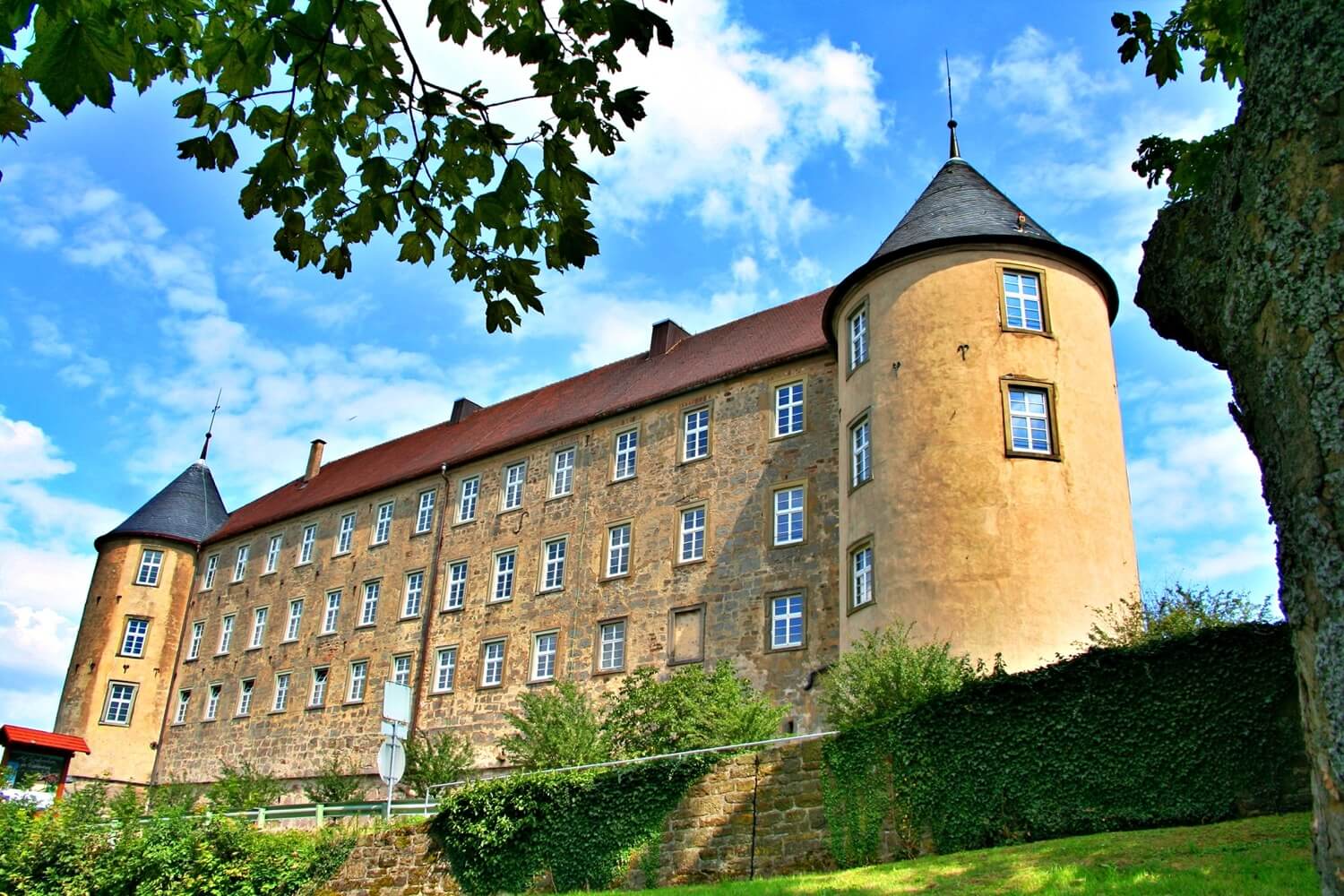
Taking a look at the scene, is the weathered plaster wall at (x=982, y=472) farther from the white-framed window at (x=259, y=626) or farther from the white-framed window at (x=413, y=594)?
the white-framed window at (x=259, y=626)

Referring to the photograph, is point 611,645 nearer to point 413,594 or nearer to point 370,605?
point 413,594

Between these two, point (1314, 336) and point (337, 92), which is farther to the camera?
point (337, 92)

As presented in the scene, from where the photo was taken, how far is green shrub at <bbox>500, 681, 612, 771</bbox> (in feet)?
66.8

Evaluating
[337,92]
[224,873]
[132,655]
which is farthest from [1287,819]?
[132,655]

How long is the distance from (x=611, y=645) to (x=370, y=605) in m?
10.1

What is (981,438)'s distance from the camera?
766 inches

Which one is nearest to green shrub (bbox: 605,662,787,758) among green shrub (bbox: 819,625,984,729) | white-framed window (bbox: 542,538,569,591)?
green shrub (bbox: 819,625,984,729)

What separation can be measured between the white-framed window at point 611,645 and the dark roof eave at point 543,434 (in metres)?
5.51

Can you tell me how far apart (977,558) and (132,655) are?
31872mm

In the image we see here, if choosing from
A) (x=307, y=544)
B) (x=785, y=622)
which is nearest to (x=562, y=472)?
(x=785, y=622)

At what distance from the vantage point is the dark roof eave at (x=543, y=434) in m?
26.0

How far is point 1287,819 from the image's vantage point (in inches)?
403

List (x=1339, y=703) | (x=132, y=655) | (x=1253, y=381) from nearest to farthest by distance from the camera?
(x=1339, y=703)
(x=1253, y=381)
(x=132, y=655)

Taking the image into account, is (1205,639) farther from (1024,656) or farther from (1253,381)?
(1253,381)
